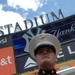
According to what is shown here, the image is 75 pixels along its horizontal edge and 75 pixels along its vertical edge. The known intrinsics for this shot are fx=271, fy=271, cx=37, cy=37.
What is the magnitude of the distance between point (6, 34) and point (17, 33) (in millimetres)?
631

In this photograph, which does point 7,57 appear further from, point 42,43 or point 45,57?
point 45,57

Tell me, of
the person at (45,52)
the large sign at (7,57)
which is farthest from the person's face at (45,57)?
the large sign at (7,57)

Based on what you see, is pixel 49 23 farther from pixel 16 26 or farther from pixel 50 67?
pixel 50 67

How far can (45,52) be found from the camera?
151 cm

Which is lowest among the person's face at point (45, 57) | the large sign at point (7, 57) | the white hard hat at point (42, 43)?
the person's face at point (45, 57)

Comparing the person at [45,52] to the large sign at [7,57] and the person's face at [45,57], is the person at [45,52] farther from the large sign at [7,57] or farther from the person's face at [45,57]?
the large sign at [7,57]

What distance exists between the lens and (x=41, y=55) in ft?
4.93

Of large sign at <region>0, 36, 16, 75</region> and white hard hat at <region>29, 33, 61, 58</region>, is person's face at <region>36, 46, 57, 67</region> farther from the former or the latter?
large sign at <region>0, 36, 16, 75</region>

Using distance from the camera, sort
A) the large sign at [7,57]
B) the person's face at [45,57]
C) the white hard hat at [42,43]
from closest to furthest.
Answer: the person's face at [45,57], the white hard hat at [42,43], the large sign at [7,57]

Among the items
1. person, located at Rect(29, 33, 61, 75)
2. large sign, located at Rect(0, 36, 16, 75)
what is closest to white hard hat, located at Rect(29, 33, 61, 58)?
person, located at Rect(29, 33, 61, 75)

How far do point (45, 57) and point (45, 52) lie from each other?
0.05 metres

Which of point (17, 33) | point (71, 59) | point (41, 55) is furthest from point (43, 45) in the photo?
point (17, 33)

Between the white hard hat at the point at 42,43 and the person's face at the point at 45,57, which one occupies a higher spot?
the white hard hat at the point at 42,43

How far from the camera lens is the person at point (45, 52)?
147cm
